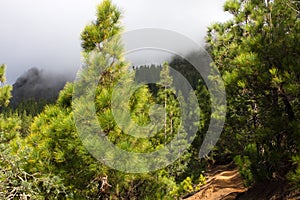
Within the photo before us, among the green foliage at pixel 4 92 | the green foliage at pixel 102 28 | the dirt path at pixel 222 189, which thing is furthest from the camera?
the dirt path at pixel 222 189

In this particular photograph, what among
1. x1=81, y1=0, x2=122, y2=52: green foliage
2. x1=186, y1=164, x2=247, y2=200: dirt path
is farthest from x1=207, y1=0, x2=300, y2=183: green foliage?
x1=186, y1=164, x2=247, y2=200: dirt path

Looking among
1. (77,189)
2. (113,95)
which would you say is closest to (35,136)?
(77,189)

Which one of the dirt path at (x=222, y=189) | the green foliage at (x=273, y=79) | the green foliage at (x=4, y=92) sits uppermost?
the green foliage at (x=4, y=92)

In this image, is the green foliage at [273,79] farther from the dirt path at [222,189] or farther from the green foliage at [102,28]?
the dirt path at [222,189]

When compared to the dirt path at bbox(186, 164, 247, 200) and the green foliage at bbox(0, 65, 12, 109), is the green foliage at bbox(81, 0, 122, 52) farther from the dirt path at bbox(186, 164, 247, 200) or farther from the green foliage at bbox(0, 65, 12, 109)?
the dirt path at bbox(186, 164, 247, 200)

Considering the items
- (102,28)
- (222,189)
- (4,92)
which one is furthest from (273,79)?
(222,189)

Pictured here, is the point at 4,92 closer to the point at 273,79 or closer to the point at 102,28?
the point at 102,28

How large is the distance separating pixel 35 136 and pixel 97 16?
2610 millimetres

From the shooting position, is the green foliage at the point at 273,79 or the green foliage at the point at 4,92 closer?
the green foliage at the point at 273,79

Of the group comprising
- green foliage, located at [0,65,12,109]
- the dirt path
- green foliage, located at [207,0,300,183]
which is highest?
green foliage, located at [0,65,12,109]

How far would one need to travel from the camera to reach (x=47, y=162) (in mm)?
5102

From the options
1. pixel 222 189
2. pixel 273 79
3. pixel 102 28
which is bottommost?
pixel 222 189

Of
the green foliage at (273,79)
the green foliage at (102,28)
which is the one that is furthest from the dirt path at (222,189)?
the green foliage at (102,28)

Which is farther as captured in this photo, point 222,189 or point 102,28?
point 222,189
